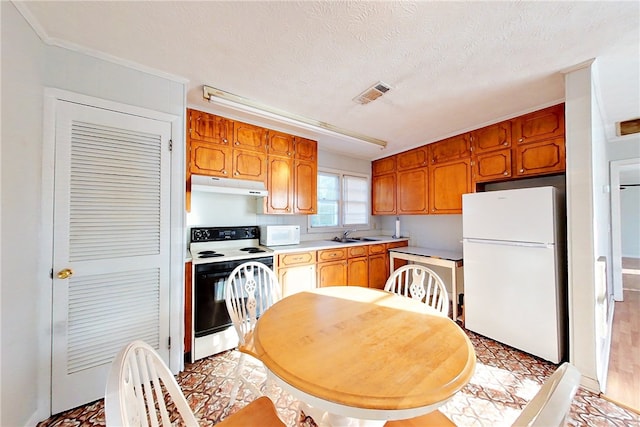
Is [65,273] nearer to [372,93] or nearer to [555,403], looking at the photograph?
[555,403]

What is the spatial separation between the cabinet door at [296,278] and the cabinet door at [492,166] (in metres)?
2.27

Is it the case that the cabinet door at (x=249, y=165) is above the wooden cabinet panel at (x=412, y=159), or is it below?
below

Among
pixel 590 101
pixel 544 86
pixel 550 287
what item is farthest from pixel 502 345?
pixel 544 86

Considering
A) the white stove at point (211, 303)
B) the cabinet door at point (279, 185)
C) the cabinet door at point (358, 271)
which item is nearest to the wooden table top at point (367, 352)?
the white stove at point (211, 303)

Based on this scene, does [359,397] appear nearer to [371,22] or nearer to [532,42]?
[371,22]

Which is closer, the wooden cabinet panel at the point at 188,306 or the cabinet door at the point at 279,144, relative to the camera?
the wooden cabinet panel at the point at 188,306

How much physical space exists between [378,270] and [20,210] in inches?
136

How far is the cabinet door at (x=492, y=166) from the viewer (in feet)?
8.36

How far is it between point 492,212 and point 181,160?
117 inches

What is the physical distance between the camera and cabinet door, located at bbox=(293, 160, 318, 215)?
10.0ft

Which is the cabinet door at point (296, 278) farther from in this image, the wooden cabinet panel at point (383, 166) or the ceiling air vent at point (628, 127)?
the ceiling air vent at point (628, 127)

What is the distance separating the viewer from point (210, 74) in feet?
6.02

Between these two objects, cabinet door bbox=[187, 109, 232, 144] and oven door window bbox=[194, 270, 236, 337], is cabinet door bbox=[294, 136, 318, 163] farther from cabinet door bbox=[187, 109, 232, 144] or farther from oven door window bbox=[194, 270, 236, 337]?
oven door window bbox=[194, 270, 236, 337]

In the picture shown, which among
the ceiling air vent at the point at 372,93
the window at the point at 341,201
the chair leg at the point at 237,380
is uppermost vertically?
the ceiling air vent at the point at 372,93
